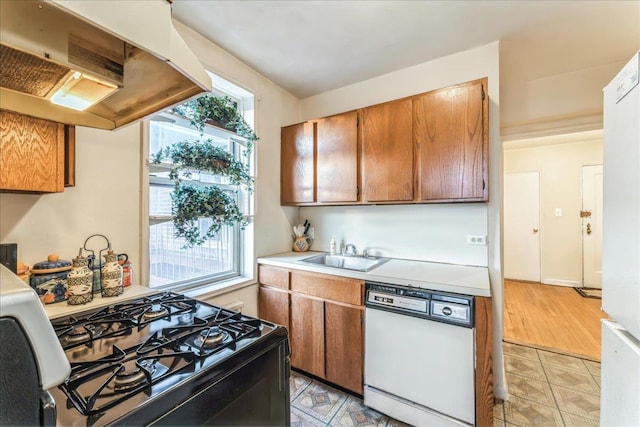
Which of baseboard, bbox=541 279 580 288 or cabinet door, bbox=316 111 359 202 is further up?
cabinet door, bbox=316 111 359 202

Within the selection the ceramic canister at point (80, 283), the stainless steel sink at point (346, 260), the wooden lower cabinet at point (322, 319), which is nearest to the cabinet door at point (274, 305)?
the wooden lower cabinet at point (322, 319)

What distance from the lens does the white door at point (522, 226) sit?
474 cm

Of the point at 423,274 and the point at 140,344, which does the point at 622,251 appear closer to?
the point at 423,274

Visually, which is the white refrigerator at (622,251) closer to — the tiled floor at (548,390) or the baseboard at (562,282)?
the tiled floor at (548,390)

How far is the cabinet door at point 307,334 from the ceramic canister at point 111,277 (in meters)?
1.20

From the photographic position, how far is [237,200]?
244cm

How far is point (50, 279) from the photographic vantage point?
1.22 meters

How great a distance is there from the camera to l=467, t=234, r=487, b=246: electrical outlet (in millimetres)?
2014

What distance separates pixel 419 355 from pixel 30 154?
219cm

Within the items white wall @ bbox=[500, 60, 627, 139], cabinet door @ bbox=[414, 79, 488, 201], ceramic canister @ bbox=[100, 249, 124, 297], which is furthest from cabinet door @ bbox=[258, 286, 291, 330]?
white wall @ bbox=[500, 60, 627, 139]

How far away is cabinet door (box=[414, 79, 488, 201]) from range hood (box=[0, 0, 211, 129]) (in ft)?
5.30

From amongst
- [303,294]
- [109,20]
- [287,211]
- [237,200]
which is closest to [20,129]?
[109,20]

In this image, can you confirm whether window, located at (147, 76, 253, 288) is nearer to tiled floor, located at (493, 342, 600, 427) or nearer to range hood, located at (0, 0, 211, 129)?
range hood, located at (0, 0, 211, 129)

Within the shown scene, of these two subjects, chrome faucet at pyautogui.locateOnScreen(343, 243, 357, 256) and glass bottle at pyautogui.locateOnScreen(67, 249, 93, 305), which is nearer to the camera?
glass bottle at pyautogui.locateOnScreen(67, 249, 93, 305)
